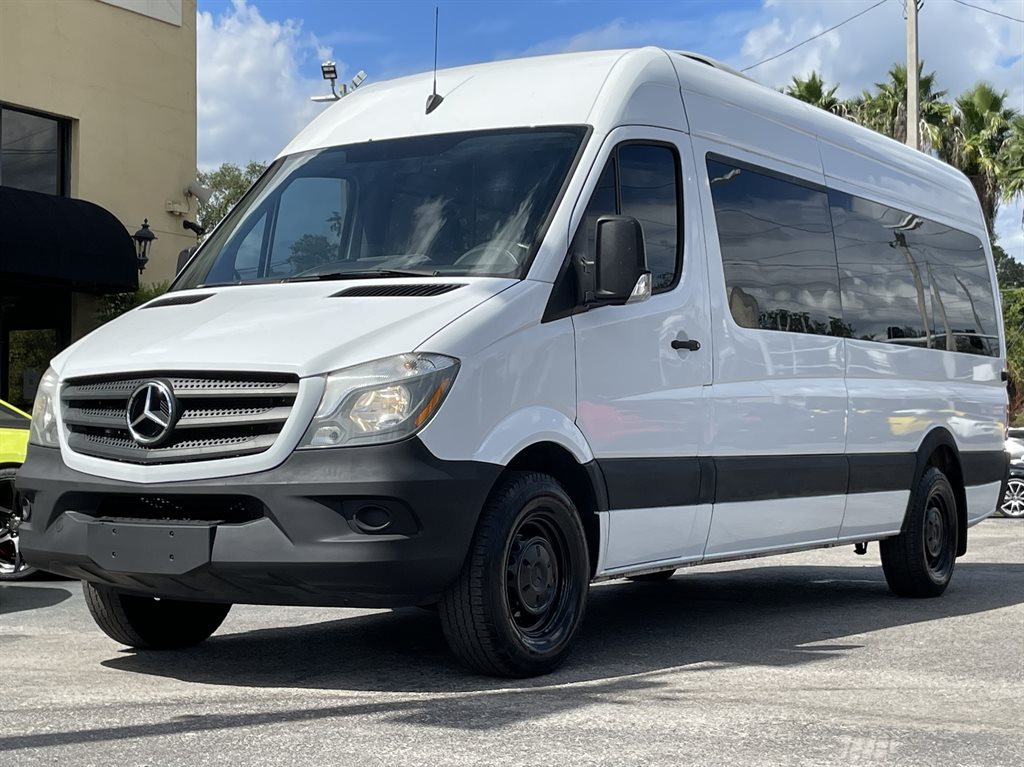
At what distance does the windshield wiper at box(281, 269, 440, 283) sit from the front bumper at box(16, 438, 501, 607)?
3.41ft

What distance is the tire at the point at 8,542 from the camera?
10.1 m

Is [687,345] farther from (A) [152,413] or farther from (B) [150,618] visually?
(B) [150,618]

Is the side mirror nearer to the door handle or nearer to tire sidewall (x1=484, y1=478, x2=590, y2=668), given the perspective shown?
the door handle

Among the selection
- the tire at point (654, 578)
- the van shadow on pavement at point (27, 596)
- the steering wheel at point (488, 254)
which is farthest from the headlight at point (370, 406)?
the tire at point (654, 578)

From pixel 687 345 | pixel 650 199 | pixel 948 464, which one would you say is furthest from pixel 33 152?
pixel 687 345

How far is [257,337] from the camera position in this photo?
5.79 meters

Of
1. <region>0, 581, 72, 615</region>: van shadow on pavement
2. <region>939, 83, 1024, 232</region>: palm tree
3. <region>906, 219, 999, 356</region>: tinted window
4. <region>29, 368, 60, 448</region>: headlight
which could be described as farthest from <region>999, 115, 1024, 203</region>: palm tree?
<region>29, 368, 60, 448</region>: headlight

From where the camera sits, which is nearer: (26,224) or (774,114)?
(774,114)

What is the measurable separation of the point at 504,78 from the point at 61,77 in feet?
40.8

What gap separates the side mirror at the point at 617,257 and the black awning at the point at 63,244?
1094 cm

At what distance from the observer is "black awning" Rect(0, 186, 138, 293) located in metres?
15.9

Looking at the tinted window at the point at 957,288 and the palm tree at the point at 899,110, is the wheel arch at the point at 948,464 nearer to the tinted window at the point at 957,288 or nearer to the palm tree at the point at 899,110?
the tinted window at the point at 957,288

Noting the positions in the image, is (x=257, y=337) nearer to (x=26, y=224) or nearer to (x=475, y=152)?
(x=475, y=152)

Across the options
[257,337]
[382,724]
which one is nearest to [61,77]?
[257,337]
